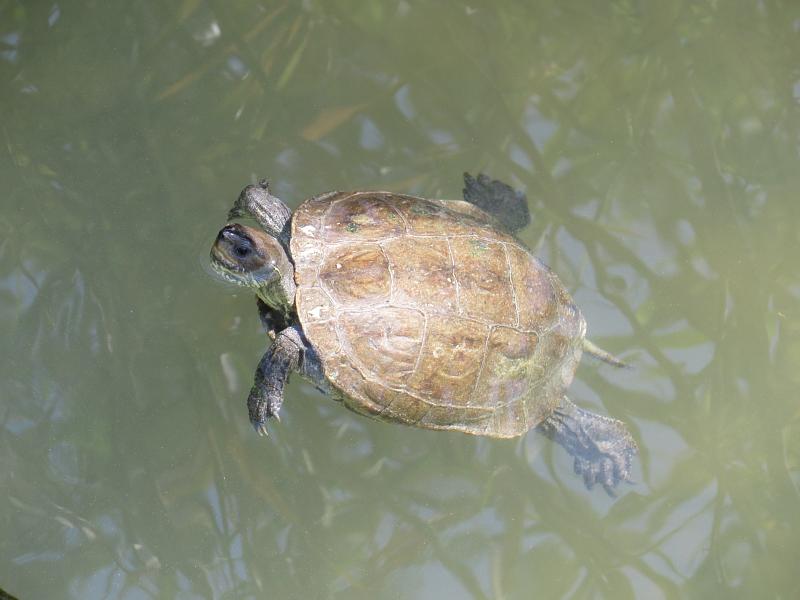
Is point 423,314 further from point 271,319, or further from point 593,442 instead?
point 593,442

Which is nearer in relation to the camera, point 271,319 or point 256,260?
point 256,260

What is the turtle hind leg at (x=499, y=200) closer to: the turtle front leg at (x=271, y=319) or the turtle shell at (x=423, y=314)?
the turtle shell at (x=423, y=314)

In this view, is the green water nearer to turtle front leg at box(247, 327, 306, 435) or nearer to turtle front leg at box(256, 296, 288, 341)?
turtle front leg at box(256, 296, 288, 341)

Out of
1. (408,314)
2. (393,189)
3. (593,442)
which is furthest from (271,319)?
(593,442)

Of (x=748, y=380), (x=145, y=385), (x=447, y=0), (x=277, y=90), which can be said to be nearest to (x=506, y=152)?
(x=447, y=0)

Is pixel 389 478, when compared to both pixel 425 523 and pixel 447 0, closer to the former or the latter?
pixel 425 523

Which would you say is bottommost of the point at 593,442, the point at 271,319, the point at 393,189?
the point at 593,442

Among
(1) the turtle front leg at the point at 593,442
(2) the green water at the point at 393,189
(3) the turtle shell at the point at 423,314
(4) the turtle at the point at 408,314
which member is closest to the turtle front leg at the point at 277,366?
(4) the turtle at the point at 408,314
